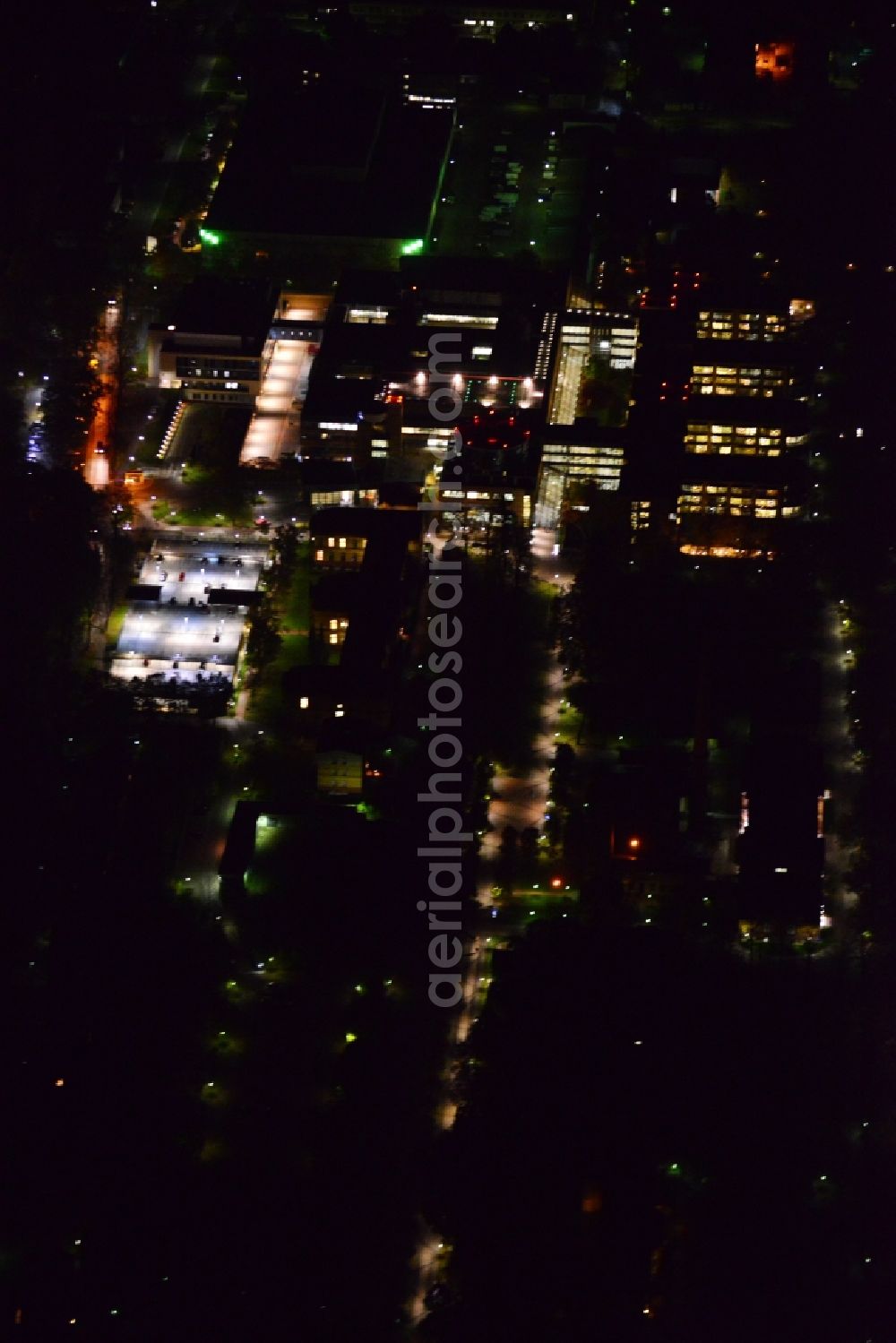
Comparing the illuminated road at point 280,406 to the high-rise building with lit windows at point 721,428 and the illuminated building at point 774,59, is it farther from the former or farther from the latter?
the illuminated building at point 774,59

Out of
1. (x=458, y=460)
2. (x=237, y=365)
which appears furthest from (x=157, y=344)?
(x=458, y=460)

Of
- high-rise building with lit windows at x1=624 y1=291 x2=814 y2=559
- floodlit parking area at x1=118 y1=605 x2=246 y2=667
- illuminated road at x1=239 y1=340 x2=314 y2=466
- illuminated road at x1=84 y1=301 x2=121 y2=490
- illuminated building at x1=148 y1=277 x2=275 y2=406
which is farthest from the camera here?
illuminated building at x1=148 y1=277 x2=275 y2=406

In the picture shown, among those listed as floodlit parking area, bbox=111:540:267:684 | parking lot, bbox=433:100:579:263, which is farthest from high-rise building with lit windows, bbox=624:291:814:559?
floodlit parking area, bbox=111:540:267:684

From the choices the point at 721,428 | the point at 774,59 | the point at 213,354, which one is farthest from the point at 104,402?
the point at 774,59

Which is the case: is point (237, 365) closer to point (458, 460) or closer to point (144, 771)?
point (458, 460)

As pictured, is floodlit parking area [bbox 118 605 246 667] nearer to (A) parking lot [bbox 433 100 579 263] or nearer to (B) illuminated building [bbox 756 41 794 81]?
(A) parking lot [bbox 433 100 579 263]

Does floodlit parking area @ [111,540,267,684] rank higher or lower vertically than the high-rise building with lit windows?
lower
